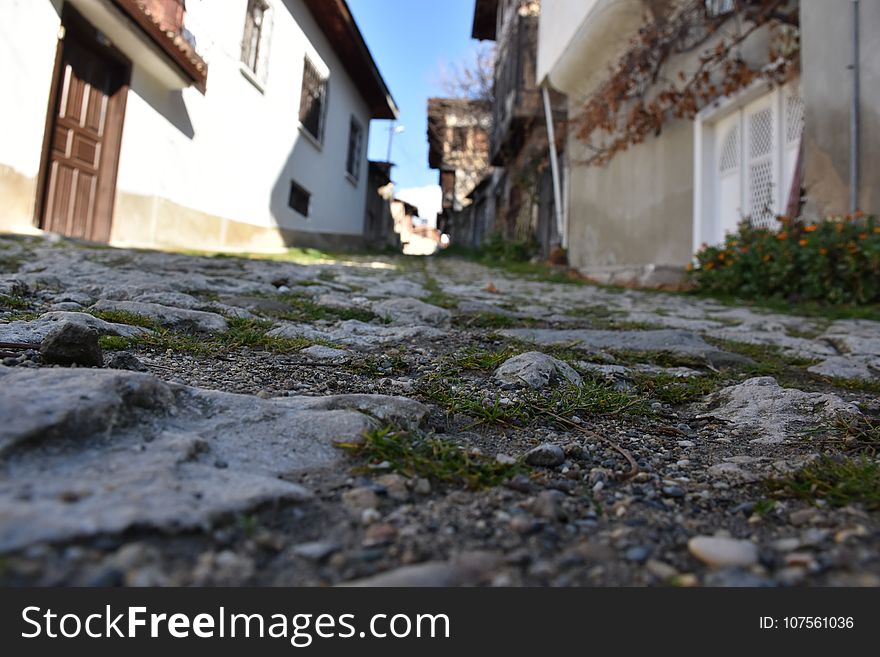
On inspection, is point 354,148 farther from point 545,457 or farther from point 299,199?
point 545,457

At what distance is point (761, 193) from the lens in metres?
6.28

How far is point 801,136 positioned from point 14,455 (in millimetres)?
6690

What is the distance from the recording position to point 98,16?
5734mm

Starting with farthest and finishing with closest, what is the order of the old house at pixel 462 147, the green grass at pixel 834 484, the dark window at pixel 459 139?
1. the dark window at pixel 459 139
2. the old house at pixel 462 147
3. the green grass at pixel 834 484

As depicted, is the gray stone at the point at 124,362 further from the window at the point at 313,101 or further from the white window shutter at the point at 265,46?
the window at the point at 313,101

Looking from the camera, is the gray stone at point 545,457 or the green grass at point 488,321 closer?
the gray stone at point 545,457

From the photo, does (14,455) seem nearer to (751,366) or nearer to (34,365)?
(34,365)

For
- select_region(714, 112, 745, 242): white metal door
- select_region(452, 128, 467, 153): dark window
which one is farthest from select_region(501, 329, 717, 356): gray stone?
select_region(452, 128, 467, 153): dark window

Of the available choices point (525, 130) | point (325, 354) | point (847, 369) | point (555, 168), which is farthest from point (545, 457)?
point (525, 130)

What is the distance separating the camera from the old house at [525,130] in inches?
449

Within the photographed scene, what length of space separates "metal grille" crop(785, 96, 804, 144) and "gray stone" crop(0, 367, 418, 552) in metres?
6.28

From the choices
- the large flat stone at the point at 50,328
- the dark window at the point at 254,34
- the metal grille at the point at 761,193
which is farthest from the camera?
the dark window at the point at 254,34

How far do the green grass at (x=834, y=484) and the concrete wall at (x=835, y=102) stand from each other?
4782 millimetres

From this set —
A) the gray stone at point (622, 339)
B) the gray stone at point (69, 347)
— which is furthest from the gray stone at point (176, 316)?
the gray stone at point (622, 339)
